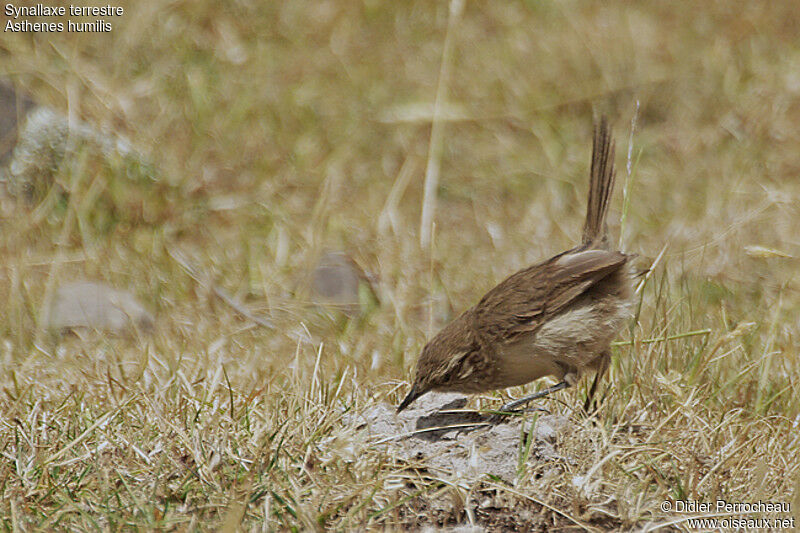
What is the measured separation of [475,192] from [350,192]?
3.07 feet

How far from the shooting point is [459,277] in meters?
6.20

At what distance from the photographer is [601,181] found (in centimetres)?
451

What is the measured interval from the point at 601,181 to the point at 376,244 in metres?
2.27

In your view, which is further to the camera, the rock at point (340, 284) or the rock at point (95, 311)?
the rock at point (340, 284)

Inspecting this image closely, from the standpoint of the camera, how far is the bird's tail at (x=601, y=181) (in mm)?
4504

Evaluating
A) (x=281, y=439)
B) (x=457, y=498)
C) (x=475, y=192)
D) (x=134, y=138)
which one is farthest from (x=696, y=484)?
(x=134, y=138)

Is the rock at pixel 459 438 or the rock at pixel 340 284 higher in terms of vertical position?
the rock at pixel 340 284

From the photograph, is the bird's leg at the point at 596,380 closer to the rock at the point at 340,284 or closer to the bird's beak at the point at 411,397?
the bird's beak at the point at 411,397

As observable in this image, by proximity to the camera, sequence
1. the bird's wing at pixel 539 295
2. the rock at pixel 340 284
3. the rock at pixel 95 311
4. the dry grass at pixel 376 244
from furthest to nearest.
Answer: the rock at pixel 340 284 → the rock at pixel 95 311 → the bird's wing at pixel 539 295 → the dry grass at pixel 376 244

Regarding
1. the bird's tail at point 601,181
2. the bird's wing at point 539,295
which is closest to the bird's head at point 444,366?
the bird's wing at point 539,295

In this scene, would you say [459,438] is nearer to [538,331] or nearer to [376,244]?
[538,331]

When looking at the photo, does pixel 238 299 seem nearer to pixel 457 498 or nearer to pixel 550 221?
pixel 550 221

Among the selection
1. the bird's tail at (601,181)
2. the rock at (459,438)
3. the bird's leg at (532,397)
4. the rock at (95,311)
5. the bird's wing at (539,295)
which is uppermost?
the bird's tail at (601,181)

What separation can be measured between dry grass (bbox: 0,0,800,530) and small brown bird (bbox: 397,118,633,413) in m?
0.20
